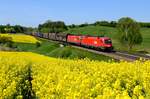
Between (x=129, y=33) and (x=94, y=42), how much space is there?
22.4 meters

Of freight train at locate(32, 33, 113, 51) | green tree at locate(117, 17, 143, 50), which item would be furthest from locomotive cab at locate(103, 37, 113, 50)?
green tree at locate(117, 17, 143, 50)

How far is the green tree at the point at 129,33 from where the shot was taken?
95.9 m

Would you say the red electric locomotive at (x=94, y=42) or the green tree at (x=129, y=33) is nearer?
the red electric locomotive at (x=94, y=42)

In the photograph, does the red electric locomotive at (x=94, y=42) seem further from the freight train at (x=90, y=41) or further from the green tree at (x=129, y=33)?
the green tree at (x=129, y=33)

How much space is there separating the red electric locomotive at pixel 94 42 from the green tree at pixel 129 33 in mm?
10458

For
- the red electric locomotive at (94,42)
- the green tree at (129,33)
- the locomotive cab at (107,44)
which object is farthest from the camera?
the green tree at (129,33)

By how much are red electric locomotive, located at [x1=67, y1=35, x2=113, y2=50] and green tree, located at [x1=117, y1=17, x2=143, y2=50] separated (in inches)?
412

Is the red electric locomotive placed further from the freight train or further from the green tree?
the green tree

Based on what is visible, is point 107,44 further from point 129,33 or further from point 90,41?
point 129,33

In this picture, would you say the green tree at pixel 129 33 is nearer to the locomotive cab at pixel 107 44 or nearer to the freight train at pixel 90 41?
the freight train at pixel 90 41

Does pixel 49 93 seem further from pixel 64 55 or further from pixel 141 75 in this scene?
pixel 64 55

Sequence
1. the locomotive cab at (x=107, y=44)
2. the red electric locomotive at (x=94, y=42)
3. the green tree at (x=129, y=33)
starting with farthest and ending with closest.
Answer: the green tree at (x=129, y=33), the red electric locomotive at (x=94, y=42), the locomotive cab at (x=107, y=44)

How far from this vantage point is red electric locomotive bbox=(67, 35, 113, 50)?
236 ft

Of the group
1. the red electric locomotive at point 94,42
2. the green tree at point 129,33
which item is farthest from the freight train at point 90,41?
the green tree at point 129,33
